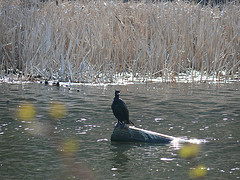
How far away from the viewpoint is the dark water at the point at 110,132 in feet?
13.1

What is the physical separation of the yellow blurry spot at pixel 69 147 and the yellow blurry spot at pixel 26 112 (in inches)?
57.3

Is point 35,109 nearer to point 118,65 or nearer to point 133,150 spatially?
point 133,150

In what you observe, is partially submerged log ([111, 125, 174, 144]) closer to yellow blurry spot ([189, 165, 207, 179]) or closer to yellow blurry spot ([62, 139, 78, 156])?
yellow blurry spot ([62, 139, 78, 156])

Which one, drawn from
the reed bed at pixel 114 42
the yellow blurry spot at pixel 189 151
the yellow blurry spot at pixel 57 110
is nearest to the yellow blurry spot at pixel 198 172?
the yellow blurry spot at pixel 189 151

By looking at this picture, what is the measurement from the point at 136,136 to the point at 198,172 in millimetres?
1193

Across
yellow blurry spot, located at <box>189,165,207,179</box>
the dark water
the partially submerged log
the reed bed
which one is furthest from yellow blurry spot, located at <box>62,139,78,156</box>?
the reed bed

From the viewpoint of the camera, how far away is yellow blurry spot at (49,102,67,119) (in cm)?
661

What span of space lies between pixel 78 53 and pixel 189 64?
254 cm

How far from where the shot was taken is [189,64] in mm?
11039

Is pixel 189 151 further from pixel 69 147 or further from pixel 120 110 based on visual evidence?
pixel 69 147

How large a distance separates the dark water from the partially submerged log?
91mm

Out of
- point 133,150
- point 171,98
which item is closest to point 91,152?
point 133,150

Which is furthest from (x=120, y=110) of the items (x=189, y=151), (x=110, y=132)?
(x=189, y=151)

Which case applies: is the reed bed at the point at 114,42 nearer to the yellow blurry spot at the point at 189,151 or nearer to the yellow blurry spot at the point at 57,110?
the yellow blurry spot at the point at 57,110
